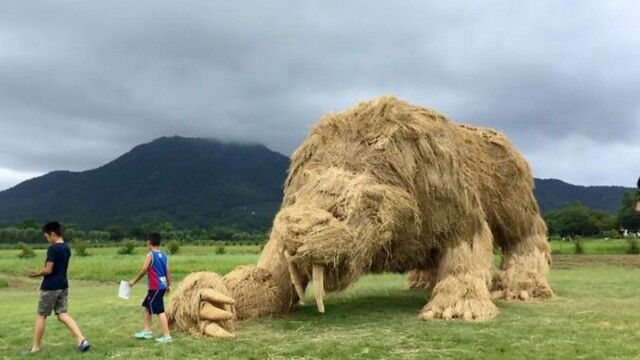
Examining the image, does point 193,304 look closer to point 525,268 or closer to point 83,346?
point 83,346

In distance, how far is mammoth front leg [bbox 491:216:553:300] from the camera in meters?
11.2

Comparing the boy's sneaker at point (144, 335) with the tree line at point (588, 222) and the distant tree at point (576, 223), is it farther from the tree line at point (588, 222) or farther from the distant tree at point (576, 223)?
the distant tree at point (576, 223)

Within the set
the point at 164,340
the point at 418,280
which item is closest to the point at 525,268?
the point at 418,280

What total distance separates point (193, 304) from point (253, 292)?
1.24 m

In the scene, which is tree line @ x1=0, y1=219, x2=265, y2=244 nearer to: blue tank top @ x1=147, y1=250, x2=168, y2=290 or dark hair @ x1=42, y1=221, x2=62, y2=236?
blue tank top @ x1=147, y1=250, x2=168, y2=290

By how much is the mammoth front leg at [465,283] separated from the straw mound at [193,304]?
266 cm

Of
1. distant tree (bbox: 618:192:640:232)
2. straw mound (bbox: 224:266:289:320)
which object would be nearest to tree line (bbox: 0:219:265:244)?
distant tree (bbox: 618:192:640:232)

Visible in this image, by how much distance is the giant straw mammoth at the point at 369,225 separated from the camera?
7.37 m

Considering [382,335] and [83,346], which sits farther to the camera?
[382,335]

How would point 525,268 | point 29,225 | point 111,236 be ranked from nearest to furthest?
point 525,268
point 111,236
point 29,225

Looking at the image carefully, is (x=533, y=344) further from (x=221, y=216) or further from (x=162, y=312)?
(x=221, y=216)

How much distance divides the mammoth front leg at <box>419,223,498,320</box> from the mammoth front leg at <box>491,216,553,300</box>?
1.61m

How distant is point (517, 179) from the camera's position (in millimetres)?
12258

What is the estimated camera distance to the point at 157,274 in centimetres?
768
